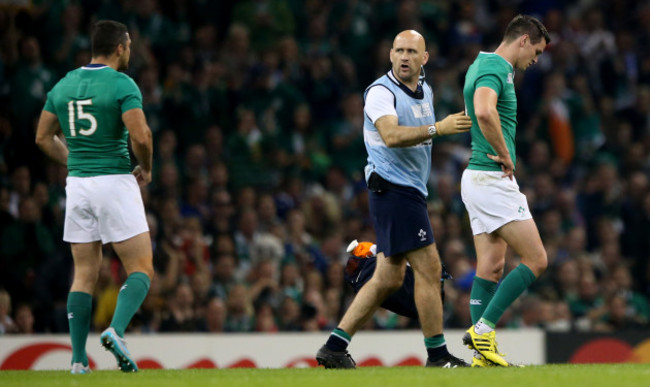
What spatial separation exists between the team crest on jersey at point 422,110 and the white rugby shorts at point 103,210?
2022mm

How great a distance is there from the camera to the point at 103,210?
6988 mm

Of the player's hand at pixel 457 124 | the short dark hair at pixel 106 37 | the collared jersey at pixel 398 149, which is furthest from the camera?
the collared jersey at pixel 398 149

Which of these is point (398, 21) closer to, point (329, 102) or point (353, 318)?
point (329, 102)

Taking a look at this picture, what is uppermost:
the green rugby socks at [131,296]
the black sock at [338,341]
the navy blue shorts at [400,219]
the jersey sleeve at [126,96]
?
the jersey sleeve at [126,96]

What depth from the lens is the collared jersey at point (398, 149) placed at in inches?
289

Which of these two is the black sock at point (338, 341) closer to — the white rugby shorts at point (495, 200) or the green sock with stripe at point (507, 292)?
the green sock with stripe at point (507, 292)

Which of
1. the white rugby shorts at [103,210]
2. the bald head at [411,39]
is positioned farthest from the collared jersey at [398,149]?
the white rugby shorts at [103,210]

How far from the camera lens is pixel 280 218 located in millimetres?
13461

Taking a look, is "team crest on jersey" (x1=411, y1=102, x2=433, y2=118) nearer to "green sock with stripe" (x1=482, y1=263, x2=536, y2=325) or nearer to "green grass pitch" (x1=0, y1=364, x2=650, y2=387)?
"green sock with stripe" (x1=482, y1=263, x2=536, y2=325)

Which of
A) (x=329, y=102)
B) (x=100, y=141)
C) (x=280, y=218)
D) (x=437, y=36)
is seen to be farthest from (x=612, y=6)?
(x=100, y=141)

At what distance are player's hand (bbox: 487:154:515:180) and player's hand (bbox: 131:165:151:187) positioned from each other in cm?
236

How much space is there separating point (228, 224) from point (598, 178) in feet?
18.9

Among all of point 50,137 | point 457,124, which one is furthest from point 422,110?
point 50,137

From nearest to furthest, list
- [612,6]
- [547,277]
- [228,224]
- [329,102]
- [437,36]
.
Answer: [228,224], [547,277], [329,102], [437,36], [612,6]
